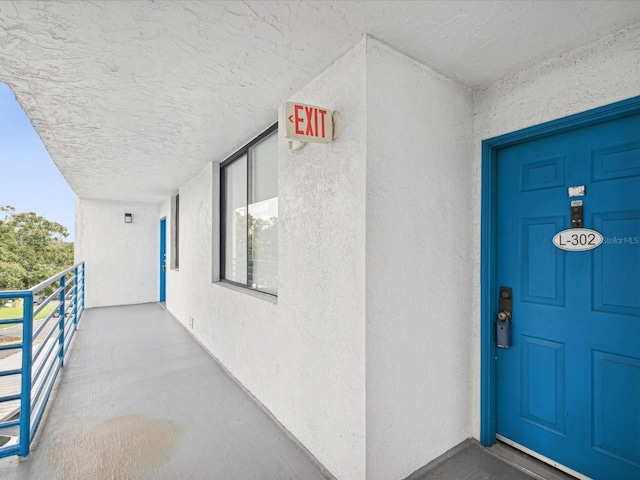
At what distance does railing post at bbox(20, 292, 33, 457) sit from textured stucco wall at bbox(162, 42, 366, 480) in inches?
59.2

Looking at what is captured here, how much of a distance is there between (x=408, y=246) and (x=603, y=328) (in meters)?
1.11

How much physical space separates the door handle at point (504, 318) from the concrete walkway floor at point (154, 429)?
56.0 inches

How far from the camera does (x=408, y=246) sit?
5.88 feet

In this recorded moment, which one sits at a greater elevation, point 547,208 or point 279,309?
point 547,208

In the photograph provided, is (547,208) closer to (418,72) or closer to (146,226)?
(418,72)

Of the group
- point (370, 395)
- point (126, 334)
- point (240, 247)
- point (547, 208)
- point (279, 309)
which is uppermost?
point (547, 208)

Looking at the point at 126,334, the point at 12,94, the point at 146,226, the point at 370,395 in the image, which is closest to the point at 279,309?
the point at 370,395

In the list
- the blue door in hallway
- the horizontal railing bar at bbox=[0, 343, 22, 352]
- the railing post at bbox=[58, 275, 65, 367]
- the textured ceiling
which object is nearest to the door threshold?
the blue door in hallway

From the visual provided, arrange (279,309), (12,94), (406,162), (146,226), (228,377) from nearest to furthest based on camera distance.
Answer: (406,162), (12,94), (279,309), (228,377), (146,226)

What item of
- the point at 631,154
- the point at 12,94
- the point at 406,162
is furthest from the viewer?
the point at 12,94

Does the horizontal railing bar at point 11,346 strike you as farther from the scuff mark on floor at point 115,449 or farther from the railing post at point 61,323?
the railing post at point 61,323

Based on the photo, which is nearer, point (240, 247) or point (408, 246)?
point (408, 246)

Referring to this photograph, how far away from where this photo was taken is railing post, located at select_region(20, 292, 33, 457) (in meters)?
1.98

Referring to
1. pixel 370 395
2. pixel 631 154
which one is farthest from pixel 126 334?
pixel 631 154
